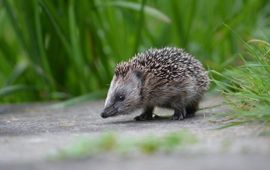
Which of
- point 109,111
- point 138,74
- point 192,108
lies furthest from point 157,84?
point 109,111

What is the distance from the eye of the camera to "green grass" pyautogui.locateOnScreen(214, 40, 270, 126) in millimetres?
4867

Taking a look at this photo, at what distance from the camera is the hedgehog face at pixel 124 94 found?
6.25m

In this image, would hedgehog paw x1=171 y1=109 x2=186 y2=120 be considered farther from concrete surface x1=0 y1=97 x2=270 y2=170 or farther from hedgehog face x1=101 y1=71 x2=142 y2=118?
hedgehog face x1=101 y1=71 x2=142 y2=118

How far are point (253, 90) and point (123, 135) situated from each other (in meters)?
1.29

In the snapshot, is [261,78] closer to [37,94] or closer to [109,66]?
[109,66]

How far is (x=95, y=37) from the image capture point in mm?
8570

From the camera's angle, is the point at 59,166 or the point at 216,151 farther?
the point at 216,151

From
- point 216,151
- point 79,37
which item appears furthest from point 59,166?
point 79,37

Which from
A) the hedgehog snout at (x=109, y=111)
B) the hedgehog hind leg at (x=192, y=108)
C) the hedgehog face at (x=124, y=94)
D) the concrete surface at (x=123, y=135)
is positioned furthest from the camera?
the hedgehog hind leg at (x=192, y=108)

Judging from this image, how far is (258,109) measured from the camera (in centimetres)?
482

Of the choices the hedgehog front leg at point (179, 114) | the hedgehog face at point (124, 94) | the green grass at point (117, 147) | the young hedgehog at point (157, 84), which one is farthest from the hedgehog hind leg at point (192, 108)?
the green grass at point (117, 147)

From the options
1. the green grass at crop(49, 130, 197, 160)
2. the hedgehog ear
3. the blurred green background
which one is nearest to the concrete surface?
the green grass at crop(49, 130, 197, 160)

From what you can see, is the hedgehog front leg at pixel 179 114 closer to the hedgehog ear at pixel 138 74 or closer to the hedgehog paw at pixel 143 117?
the hedgehog paw at pixel 143 117

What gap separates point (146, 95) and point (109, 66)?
7.89 feet
